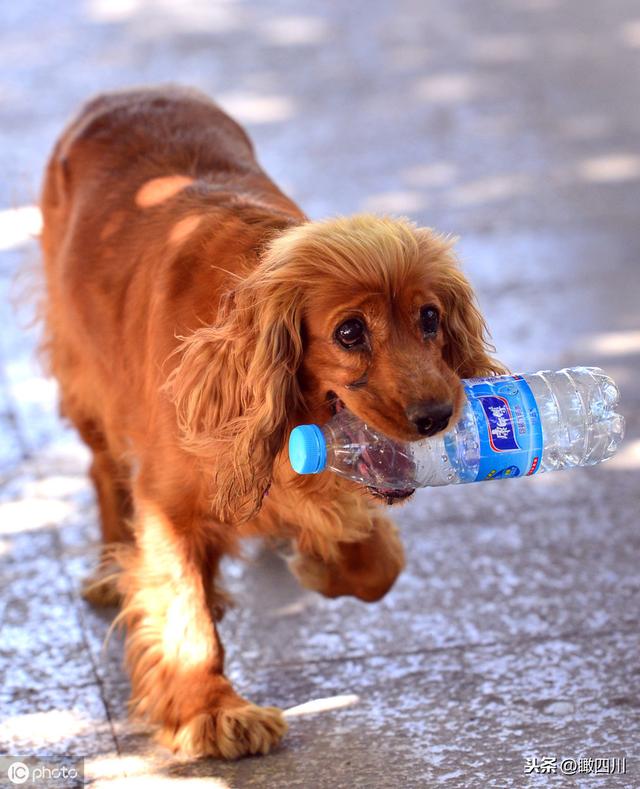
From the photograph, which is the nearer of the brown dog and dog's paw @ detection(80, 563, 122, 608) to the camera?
the brown dog

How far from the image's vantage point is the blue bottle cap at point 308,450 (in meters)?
2.72

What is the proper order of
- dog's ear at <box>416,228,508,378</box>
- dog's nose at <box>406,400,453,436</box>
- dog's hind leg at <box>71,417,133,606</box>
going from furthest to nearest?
dog's hind leg at <box>71,417,133,606</box> < dog's ear at <box>416,228,508,378</box> < dog's nose at <box>406,400,453,436</box>

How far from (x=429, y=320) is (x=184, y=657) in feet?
3.55

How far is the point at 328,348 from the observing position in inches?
108

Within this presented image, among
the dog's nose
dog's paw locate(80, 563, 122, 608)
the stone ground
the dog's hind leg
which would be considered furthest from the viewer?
the dog's hind leg

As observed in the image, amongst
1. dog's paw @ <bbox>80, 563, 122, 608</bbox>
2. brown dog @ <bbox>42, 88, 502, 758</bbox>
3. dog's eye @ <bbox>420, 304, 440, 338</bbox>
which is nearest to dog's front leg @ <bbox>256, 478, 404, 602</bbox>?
brown dog @ <bbox>42, 88, 502, 758</bbox>

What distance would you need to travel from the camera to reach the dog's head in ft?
8.63

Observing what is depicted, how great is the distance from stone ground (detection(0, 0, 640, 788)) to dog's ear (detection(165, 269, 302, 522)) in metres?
0.70

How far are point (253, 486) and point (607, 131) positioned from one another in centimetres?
495

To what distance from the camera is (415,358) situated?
8.64 feet

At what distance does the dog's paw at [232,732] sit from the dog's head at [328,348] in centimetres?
50

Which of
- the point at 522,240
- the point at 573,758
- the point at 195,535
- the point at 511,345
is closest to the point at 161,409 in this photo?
the point at 195,535

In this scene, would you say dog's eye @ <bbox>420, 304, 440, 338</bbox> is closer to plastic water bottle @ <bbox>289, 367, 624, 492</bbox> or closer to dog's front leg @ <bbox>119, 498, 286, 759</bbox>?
plastic water bottle @ <bbox>289, 367, 624, 492</bbox>

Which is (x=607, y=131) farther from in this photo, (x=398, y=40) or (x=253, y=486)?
(x=253, y=486)
